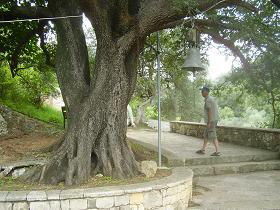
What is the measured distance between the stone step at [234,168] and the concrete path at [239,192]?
0.21m

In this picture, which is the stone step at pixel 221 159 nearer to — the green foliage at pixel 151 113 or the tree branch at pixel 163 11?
the tree branch at pixel 163 11

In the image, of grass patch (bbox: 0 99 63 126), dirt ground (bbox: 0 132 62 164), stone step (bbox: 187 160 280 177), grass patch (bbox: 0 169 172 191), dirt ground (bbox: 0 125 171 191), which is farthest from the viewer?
grass patch (bbox: 0 99 63 126)

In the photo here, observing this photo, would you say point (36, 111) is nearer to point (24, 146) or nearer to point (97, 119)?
point (24, 146)

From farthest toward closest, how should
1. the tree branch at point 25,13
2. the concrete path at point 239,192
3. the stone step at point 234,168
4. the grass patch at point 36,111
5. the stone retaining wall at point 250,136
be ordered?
the grass patch at point 36,111, the stone retaining wall at point 250,136, the stone step at point 234,168, the tree branch at point 25,13, the concrete path at point 239,192

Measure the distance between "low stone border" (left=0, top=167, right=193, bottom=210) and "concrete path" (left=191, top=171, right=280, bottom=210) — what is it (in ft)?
2.46

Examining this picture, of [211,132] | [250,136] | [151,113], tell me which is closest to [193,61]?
[211,132]

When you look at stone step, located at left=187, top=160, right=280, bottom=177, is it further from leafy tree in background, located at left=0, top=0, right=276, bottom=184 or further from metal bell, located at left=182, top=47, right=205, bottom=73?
metal bell, located at left=182, top=47, right=205, bottom=73

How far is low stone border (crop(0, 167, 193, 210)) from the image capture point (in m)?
5.88

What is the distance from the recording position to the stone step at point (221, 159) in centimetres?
918

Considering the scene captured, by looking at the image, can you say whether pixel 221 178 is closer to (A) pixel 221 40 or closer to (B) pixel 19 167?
(A) pixel 221 40

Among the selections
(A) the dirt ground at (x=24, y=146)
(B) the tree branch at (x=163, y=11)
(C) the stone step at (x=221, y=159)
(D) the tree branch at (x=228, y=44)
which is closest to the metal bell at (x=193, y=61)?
(B) the tree branch at (x=163, y=11)

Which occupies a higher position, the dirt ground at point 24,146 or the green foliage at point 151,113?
the green foliage at point 151,113

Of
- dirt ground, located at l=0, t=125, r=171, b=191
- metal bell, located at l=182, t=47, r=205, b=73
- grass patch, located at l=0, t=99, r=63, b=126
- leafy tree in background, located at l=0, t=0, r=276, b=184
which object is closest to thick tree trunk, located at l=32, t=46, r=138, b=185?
leafy tree in background, located at l=0, t=0, r=276, b=184

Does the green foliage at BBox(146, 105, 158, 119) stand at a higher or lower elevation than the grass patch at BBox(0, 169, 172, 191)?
higher
